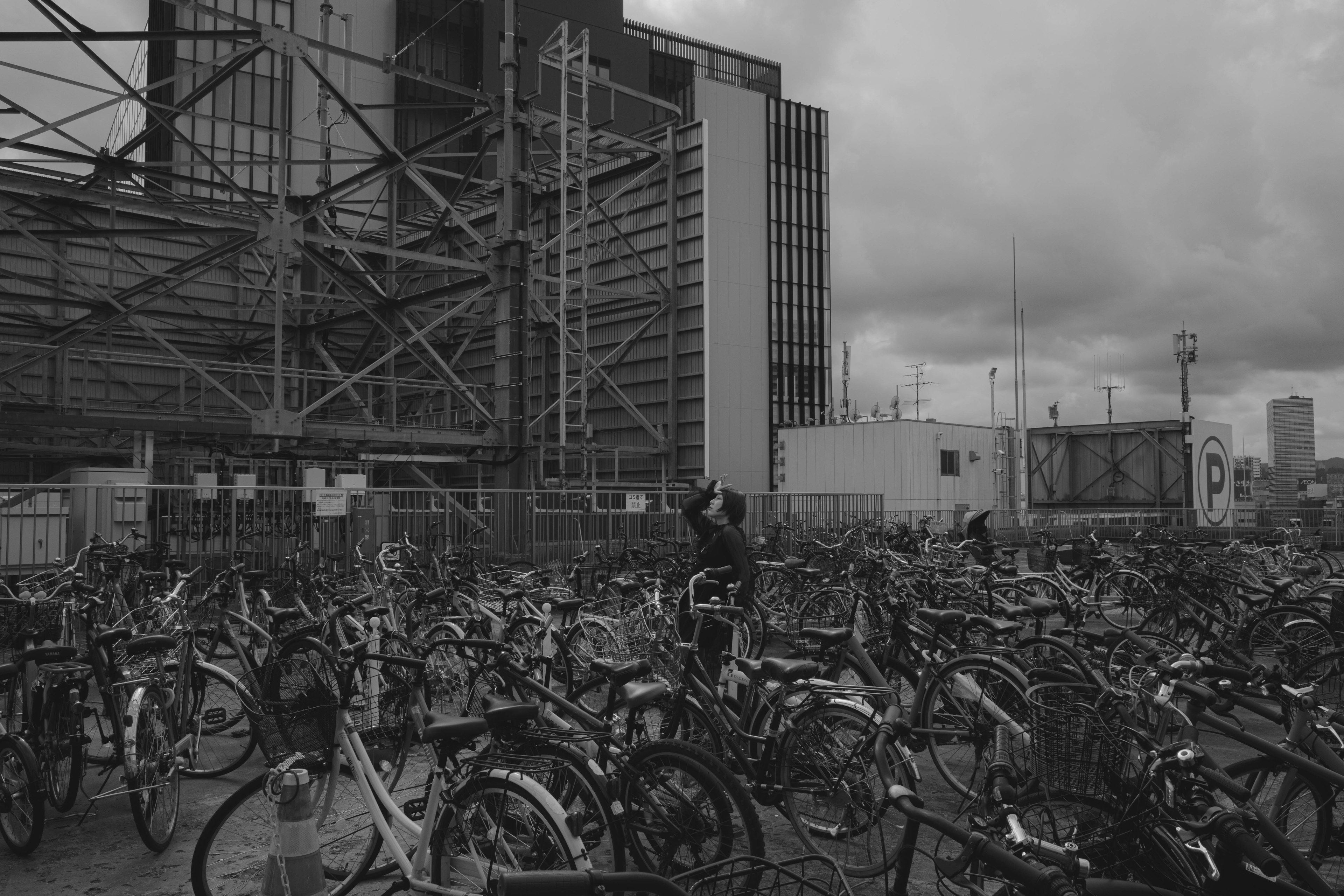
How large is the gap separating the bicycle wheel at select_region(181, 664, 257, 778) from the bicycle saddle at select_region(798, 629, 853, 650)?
10.1 ft

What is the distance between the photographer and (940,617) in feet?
18.3

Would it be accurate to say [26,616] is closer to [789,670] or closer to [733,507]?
[733,507]

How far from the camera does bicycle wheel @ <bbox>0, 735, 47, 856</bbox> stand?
4.82 metres

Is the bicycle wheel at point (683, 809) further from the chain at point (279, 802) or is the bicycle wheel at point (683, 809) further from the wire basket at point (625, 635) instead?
the wire basket at point (625, 635)

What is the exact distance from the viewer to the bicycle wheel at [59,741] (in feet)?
16.4

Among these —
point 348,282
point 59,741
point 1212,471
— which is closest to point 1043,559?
point 59,741

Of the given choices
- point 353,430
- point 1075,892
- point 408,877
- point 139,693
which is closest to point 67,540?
point 353,430

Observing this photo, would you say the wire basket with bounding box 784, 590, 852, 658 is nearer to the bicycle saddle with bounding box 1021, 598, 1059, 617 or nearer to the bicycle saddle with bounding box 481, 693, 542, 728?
the bicycle saddle with bounding box 1021, 598, 1059, 617

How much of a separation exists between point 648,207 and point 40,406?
16.1 meters

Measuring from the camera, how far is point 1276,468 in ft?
352

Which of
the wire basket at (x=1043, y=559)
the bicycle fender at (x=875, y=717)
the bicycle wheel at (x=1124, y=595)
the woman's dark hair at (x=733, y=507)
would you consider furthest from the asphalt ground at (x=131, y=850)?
the wire basket at (x=1043, y=559)

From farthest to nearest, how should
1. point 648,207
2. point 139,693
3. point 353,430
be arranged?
point 648,207
point 353,430
point 139,693

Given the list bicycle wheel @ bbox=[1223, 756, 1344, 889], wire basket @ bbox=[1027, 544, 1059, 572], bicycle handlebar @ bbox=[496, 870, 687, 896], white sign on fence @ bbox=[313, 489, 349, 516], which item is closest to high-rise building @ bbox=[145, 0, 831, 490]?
white sign on fence @ bbox=[313, 489, 349, 516]

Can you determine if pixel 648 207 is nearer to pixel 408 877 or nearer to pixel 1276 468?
pixel 408 877
